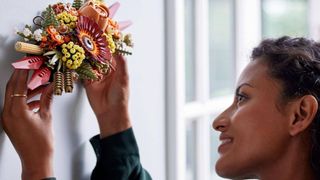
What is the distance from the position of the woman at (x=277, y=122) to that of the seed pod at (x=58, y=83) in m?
0.34

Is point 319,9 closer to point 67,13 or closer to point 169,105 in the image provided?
point 169,105

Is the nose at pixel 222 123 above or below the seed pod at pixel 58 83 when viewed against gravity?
below

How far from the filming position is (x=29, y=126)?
102 cm

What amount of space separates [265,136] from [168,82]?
451 mm

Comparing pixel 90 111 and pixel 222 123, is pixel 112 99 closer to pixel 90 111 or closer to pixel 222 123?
pixel 90 111

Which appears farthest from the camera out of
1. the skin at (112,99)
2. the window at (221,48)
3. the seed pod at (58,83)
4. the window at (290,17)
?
the window at (290,17)

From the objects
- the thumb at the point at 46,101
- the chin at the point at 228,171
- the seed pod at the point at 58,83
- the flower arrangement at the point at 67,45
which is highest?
the flower arrangement at the point at 67,45

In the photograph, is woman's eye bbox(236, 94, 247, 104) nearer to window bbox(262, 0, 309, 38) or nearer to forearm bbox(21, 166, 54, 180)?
forearm bbox(21, 166, 54, 180)

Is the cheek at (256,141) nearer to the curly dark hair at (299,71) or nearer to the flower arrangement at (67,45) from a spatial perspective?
Result: the curly dark hair at (299,71)

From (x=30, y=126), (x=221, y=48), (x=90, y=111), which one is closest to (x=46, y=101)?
(x=30, y=126)

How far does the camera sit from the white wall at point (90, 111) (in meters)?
1.03

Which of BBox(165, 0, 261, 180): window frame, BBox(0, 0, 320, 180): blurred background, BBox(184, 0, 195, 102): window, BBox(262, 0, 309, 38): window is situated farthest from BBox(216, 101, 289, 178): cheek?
BBox(262, 0, 309, 38): window

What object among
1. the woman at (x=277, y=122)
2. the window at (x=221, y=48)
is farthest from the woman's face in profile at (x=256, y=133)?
the window at (x=221, y=48)

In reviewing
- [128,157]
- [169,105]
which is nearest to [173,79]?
[169,105]
